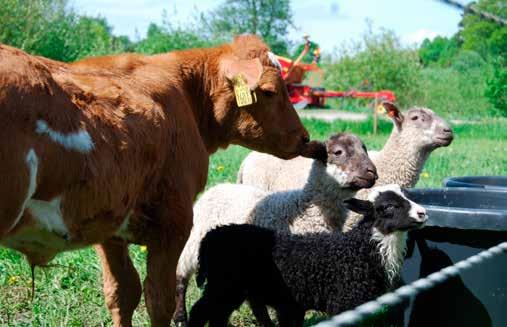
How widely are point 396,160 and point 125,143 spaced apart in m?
4.59

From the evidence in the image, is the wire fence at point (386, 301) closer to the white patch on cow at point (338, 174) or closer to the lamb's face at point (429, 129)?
the white patch on cow at point (338, 174)

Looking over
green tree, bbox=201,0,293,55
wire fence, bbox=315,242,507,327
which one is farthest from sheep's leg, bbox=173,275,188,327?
green tree, bbox=201,0,293,55

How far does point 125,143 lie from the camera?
3400 millimetres

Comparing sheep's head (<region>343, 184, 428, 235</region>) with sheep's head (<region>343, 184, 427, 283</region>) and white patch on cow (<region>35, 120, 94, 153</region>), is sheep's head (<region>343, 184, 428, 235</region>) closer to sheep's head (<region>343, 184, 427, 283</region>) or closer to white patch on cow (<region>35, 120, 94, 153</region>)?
sheep's head (<region>343, 184, 427, 283</region>)

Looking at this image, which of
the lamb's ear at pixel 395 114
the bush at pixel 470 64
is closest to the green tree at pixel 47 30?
the bush at pixel 470 64

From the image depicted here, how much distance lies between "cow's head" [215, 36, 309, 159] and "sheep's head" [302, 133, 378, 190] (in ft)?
2.24

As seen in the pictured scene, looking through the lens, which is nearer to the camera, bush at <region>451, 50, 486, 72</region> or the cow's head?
the cow's head

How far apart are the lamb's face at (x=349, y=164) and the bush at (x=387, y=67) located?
26.1 m

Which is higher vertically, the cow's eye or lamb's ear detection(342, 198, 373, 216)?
the cow's eye

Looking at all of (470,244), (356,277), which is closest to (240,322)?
(356,277)

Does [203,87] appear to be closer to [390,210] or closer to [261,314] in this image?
[390,210]

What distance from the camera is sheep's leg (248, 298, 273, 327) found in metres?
5.20

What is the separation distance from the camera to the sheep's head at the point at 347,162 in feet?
18.7

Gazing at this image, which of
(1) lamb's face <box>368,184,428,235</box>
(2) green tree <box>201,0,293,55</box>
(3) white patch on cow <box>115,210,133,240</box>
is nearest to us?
(3) white patch on cow <box>115,210,133,240</box>
